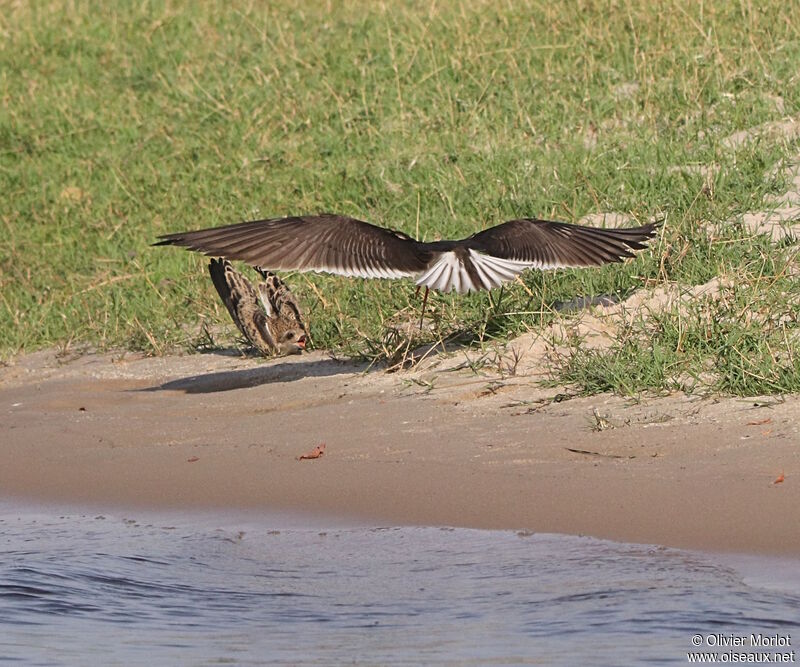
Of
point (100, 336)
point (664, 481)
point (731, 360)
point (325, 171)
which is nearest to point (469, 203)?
point (325, 171)

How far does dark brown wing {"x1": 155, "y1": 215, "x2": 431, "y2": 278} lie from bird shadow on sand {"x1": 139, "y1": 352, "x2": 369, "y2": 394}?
0.71 meters

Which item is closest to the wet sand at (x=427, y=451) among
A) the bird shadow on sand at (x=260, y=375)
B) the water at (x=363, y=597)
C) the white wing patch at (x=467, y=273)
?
the bird shadow on sand at (x=260, y=375)

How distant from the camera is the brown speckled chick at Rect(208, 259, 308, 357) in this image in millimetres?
6730

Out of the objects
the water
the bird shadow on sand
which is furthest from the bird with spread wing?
the water

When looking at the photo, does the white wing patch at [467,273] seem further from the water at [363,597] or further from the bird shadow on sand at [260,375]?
the water at [363,597]

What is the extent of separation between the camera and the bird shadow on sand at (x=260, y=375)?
645 cm

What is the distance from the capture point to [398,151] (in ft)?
29.5

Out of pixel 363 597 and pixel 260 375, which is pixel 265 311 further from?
pixel 363 597

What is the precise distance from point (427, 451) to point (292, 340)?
5.87 feet

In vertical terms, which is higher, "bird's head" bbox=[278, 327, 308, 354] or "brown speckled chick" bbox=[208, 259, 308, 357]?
"brown speckled chick" bbox=[208, 259, 308, 357]

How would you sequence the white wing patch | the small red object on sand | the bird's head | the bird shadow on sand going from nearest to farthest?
the small red object on sand, the white wing patch, the bird shadow on sand, the bird's head

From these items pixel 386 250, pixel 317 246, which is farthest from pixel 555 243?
pixel 317 246

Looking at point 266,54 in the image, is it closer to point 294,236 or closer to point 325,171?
point 325,171

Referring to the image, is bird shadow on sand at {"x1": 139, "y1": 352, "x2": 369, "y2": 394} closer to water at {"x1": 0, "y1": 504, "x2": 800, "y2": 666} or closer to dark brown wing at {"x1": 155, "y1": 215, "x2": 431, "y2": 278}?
dark brown wing at {"x1": 155, "y1": 215, "x2": 431, "y2": 278}
